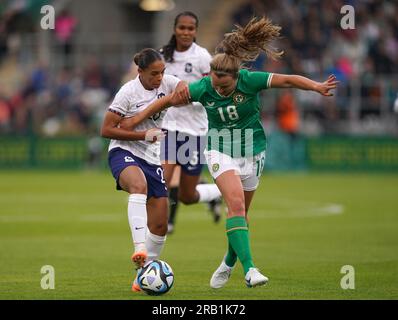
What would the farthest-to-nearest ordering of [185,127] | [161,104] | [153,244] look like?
[185,127] < [153,244] < [161,104]

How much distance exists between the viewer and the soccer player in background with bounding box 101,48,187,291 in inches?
387

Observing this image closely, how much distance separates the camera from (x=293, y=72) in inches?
1118

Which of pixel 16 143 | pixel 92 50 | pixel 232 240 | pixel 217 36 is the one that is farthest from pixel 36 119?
pixel 232 240

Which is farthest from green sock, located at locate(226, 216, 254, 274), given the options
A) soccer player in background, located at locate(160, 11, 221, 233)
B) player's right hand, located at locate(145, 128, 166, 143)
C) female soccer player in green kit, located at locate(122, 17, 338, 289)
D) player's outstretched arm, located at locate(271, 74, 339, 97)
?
soccer player in background, located at locate(160, 11, 221, 233)

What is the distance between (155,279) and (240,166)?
137cm

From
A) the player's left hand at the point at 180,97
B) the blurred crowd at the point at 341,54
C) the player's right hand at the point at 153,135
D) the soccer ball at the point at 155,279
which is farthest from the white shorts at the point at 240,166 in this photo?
the blurred crowd at the point at 341,54

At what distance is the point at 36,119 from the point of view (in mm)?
29953

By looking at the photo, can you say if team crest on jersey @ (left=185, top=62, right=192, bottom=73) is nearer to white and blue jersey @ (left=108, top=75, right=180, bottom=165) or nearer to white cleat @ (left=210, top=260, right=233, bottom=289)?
white and blue jersey @ (left=108, top=75, right=180, bottom=165)

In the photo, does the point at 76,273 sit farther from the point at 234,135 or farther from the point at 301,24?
the point at 301,24

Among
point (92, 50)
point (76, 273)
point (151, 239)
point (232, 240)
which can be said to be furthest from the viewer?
point (92, 50)

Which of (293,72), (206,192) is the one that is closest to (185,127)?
(206,192)

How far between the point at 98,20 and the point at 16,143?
8.63 meters

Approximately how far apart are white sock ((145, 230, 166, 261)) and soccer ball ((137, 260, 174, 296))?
0.77m

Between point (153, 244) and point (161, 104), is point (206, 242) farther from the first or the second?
point (161, 104)
